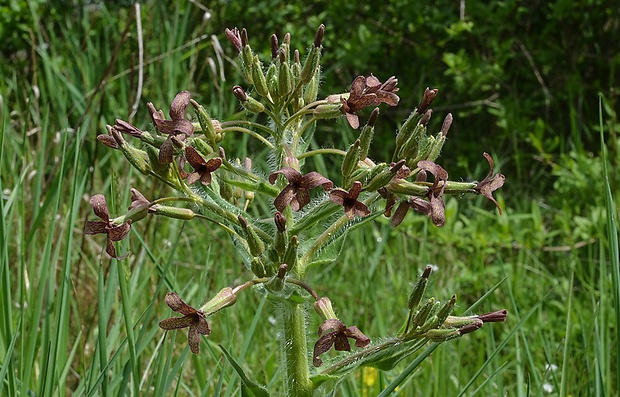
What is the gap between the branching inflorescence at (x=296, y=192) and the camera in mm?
1666

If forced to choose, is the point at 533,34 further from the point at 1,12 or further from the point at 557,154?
the point at 1,12

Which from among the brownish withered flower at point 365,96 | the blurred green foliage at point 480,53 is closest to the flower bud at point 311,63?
the brownish withered flower at point 365,96

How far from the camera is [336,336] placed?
1.65 metres

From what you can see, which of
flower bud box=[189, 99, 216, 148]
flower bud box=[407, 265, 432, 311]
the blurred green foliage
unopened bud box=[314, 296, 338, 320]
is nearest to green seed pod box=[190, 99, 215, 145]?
flower bud box=[189, 99, 216, 148]

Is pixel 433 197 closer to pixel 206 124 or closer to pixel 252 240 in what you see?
pixel 252 240

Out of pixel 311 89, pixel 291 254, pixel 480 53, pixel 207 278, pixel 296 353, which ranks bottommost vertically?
pixel 480 53

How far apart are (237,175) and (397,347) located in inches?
22.6

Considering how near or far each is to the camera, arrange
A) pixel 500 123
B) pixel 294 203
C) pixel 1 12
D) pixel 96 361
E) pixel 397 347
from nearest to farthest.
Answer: pixel 294 203 < pixel 397 347 < pixel 96 361 < pixel 500 123 < pixel 1 12

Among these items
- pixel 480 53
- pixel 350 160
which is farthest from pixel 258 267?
pixel 480 53

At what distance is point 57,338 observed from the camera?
1.77 m

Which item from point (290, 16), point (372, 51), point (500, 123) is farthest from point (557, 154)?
point (290, 16)

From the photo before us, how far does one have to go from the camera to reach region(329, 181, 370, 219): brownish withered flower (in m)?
1.64

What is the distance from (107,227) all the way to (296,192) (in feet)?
1.49

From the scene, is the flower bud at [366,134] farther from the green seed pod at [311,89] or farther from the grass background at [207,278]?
the grass background at [207,278]
